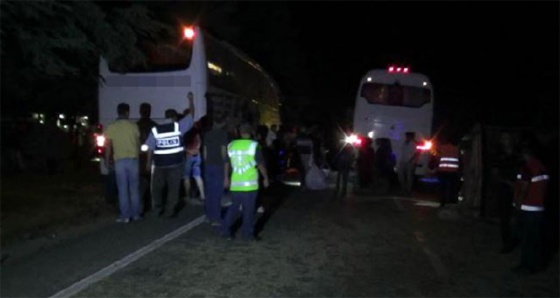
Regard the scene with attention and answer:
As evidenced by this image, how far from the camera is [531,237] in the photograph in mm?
9273

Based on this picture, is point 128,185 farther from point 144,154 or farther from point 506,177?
point 506,177

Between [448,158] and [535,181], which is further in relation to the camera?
[448,158]

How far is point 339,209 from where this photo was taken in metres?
15.6

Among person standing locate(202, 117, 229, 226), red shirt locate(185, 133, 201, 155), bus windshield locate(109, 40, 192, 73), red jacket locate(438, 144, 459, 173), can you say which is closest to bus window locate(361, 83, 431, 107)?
red jacket locate(438, 144, 459, 173)

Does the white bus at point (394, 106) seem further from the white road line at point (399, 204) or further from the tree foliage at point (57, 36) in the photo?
the tree foliage at point (57, 36)

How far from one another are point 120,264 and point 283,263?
2049 millimetres

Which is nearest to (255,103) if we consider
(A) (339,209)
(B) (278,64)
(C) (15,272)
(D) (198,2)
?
(A) (339,209)

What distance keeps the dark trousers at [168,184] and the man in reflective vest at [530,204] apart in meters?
6.08

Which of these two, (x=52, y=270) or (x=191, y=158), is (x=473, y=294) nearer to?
(x=52, y=270)

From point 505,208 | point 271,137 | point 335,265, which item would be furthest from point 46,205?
point 505,208

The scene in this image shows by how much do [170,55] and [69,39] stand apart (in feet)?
15.9

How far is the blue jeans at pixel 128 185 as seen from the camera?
41.5ft

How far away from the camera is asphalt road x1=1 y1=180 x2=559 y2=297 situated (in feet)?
27.1

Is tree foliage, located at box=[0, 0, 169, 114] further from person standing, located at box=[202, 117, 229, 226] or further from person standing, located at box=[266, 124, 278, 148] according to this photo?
person standing, located at box=[266, 124, 278, 148]
